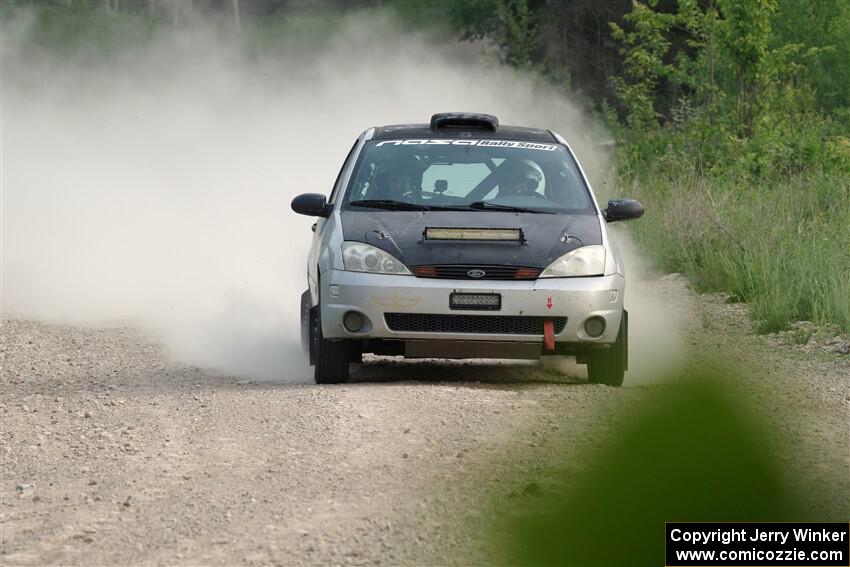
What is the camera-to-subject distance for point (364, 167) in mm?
10719

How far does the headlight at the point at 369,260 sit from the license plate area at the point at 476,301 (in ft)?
0.98

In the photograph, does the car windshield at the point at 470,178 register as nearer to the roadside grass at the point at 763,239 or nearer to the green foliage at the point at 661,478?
the roadside grass at the point at 763,239

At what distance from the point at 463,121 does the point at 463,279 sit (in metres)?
2.02

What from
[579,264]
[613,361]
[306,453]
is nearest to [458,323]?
[579,264]

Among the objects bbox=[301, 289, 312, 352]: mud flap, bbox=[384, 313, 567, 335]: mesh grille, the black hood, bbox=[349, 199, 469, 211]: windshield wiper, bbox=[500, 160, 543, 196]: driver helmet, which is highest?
bbox=[500, 160, 543, 196]: driver helmet

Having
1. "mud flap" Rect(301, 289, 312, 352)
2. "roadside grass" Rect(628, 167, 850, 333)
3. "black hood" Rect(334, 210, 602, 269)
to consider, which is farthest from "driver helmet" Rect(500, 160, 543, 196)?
"roadside grass" Rect(628, 167, 850, 333)

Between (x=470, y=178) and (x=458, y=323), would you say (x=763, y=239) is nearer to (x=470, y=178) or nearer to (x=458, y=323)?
(x=470, y=178)

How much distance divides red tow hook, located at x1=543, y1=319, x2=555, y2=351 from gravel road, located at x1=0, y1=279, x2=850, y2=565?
265 mm

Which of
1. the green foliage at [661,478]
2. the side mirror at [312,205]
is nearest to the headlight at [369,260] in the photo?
the side mirror at [312,205]

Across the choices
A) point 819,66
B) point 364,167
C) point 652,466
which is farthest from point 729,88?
point 652,466

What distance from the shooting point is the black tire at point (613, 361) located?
32.5 feet

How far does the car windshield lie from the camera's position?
1039 cm

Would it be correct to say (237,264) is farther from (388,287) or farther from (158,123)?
(158,123)

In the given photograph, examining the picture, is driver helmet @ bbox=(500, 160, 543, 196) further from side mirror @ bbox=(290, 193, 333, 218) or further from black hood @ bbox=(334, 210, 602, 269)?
side mirror @ bbox=(290, 193, 333, 218)
